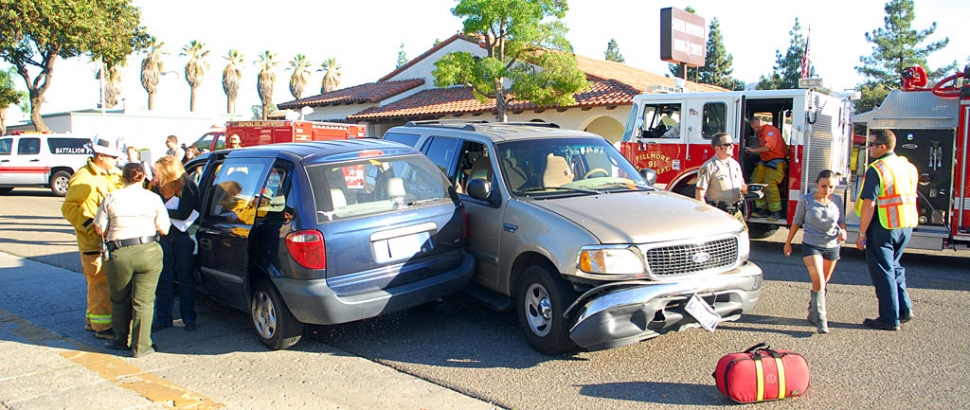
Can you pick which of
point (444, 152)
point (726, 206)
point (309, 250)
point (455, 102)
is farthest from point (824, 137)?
point (455, 102)

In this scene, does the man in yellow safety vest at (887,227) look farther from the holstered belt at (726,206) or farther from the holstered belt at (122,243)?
the holstered belt at (122,243)

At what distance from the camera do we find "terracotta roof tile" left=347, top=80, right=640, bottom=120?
20625mm

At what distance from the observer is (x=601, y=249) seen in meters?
4.82

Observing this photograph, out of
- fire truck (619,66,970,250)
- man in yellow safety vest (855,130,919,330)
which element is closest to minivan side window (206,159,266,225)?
man in yellow safety vest (855,130,919,330)

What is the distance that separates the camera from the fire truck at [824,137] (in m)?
8.73

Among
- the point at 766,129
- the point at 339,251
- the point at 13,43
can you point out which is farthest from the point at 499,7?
the point at 13,43

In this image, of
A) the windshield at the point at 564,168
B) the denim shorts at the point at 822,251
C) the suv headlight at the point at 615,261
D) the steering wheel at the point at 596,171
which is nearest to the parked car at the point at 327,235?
the windshield at the point at 564,168

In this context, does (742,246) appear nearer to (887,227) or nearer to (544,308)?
(887,227)

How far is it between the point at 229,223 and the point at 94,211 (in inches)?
41.1

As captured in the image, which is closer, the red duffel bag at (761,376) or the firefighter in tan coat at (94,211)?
the red duffel bag at (761,376)

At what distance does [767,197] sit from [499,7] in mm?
9820

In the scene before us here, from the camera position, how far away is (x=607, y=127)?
23.1 meters

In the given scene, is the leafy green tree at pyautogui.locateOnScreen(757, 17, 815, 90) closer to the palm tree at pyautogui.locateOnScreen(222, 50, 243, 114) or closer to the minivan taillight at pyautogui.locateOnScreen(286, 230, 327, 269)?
the palm tree at pyautogui.locateOnScreen(222, 50, 243, 114)

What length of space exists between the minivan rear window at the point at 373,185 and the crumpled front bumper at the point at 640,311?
1.71 metres
